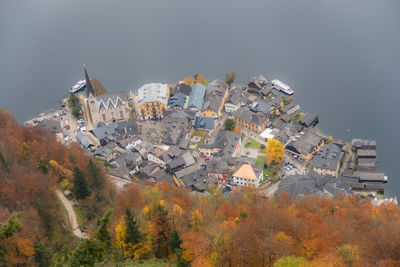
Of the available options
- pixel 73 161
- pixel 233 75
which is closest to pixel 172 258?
pixel 73 161

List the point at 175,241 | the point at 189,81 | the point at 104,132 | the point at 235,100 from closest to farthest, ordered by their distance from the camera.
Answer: the point at 175,241 < the point at 104,132 < the point at 235,100 < the point at 189,81

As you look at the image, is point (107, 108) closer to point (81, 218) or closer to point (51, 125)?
point (51, 125)

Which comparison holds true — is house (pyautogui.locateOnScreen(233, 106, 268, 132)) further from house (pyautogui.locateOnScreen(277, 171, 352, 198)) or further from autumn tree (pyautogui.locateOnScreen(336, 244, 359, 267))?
autumn tree (pyautogui.locateOnScreen(336, 244, 359, 267))

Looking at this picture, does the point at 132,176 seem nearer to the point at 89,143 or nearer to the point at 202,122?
the point at 89,143

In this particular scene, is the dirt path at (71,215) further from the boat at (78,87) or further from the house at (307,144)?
the boat at (78,87)

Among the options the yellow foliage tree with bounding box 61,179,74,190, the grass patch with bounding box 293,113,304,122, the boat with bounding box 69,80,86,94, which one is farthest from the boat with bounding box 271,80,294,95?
the yellow foliage tree with bounding box 61,179,74,190

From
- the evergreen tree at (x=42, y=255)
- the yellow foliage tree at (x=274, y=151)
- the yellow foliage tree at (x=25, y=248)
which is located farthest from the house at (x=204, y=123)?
the yellow foliage tree at (x=25, y=248)

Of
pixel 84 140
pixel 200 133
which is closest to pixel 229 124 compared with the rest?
pixel 200 133
